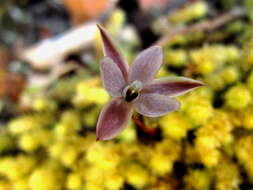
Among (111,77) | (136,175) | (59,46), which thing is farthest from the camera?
(59,46)

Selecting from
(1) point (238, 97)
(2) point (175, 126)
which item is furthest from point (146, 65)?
(1) point (238, 97)

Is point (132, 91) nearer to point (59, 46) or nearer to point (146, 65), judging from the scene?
point (146, 65)

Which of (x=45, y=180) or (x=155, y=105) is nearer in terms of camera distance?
(x=155, y=105)

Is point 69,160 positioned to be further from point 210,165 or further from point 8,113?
point 8,113

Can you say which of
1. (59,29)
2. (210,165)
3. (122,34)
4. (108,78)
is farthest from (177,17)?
(108,78)

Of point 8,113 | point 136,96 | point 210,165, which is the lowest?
point 210,165

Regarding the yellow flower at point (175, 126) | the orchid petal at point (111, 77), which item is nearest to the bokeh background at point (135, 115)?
the yellow flower at point (175, 126)
